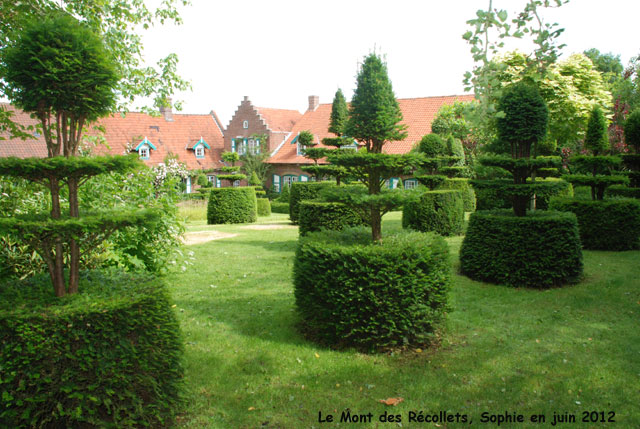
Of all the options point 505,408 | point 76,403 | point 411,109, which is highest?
point 411,109

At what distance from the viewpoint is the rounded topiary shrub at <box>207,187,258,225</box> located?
19141mm

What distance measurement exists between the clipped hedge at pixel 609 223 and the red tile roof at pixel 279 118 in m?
31.6

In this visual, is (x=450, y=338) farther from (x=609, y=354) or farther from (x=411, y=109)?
(x=411, y=109)

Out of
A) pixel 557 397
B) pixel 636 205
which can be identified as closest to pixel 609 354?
pixel 557 397

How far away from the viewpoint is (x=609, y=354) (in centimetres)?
489

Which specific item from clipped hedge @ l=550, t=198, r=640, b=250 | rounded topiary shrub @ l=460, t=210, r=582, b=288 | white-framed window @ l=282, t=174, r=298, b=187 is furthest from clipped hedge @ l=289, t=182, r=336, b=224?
white-framed window @ l=282, t=174, r=298, b=187

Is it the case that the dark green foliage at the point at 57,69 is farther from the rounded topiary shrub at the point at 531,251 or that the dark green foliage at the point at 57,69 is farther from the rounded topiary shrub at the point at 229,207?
the rounded topiary shrub at the point at 229,207

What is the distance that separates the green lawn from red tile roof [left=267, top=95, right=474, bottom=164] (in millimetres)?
24067

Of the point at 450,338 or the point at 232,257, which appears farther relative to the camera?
the point at 232,257

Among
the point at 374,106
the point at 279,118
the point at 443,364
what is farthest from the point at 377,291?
the point at 279,118

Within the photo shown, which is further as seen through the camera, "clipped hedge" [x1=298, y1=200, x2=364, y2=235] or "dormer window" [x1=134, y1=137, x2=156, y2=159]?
"dormer window" [x1=134, y1=137, x2=156, y2=159]

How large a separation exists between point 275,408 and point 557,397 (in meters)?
2.50

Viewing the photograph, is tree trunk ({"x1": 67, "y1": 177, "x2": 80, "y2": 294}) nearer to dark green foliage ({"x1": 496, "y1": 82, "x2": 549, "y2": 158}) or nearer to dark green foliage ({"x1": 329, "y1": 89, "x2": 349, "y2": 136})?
dark green foliage ({"x1": 496, "y1": 82, "x2": 549, "y2": 158})

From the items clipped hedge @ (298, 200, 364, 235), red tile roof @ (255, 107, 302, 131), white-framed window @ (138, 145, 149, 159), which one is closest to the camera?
clipped hedge @ (298, 200, 364, 235)
